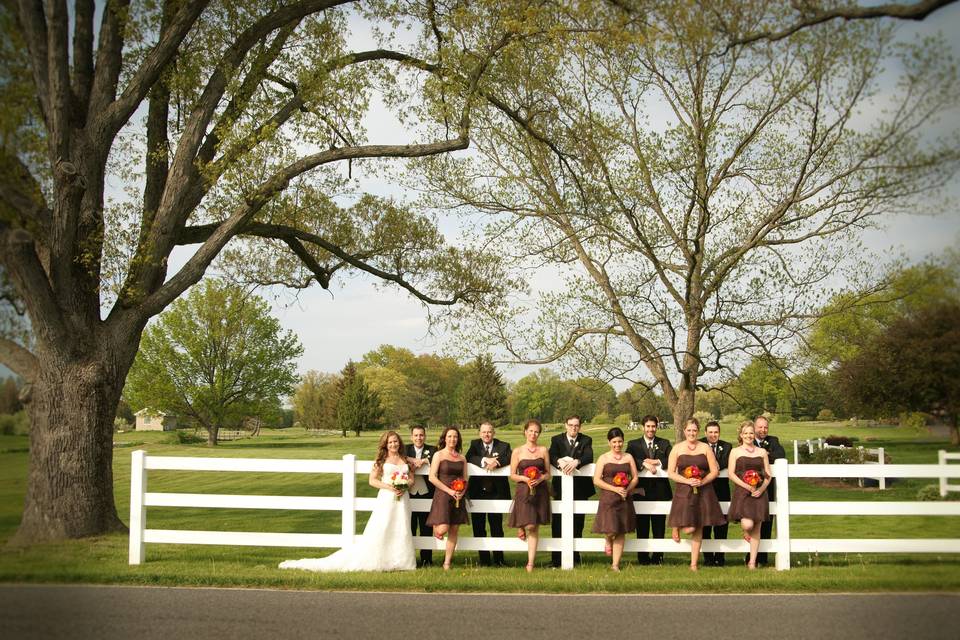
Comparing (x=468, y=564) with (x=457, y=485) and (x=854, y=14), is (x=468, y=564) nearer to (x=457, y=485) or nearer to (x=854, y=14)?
(x=457, y=485)

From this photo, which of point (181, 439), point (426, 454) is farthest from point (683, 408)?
point (181, 439)

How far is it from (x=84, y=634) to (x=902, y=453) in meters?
5.62

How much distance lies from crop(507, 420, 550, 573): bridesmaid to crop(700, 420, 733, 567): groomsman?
230 cm

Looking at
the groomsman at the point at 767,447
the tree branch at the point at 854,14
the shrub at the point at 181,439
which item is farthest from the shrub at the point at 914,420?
the shrub at the point at 181,439

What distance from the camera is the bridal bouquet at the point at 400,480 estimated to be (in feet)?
34.0

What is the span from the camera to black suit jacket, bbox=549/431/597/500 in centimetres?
1119

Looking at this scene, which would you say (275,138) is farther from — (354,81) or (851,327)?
(851,327)

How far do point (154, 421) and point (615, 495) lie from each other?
2573 inches

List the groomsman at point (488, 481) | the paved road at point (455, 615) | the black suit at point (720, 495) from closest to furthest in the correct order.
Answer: the paved road at point (455, 615) < the groomsman at point (488, 481) < the black suit at point (720, 495)

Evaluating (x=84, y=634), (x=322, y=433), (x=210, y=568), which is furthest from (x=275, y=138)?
(x=322, y=433)

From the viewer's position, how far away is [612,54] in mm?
19922

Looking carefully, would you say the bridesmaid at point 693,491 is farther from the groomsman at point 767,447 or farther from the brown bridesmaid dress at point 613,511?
the groomsman at point 767,447

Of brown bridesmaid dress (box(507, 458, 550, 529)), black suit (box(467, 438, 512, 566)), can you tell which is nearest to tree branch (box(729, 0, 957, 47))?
brown bridesmaid dress (box(507, 458, 550, 529))

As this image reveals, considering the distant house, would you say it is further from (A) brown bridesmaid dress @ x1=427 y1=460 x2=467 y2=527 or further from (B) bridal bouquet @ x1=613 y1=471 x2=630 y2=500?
(B) bridal bouquet @ x1=613 y1=471 x2=630 y2=500
